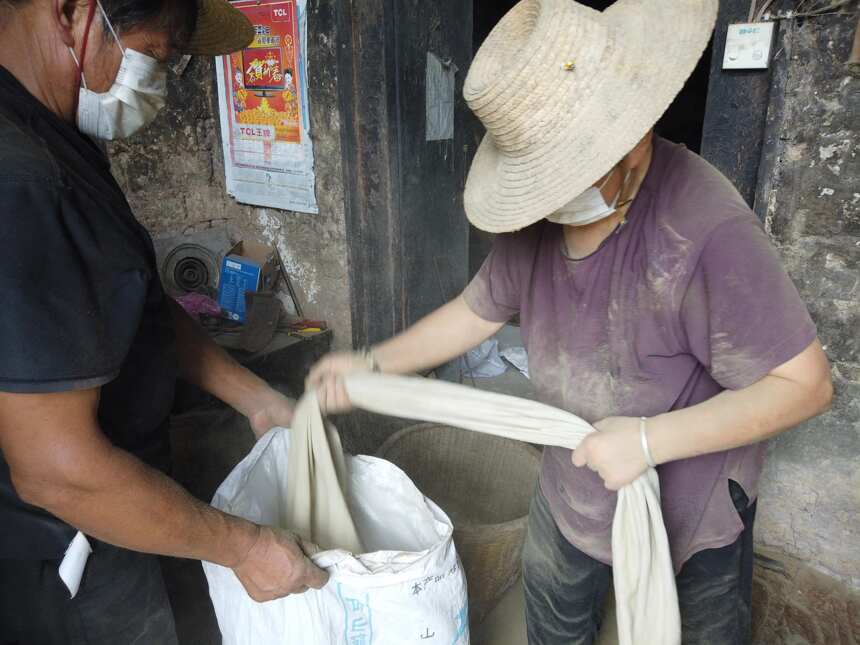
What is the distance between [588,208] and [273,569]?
0.90 meters

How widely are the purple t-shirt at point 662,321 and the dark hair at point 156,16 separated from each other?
0.83 meters

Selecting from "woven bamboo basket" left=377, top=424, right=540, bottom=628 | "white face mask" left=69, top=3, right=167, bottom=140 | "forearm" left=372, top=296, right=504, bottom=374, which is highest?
"white face mask" left=69, top=3, right=167, bottom=140

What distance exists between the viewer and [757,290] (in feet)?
3.36

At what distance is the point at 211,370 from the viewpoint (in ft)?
5.52

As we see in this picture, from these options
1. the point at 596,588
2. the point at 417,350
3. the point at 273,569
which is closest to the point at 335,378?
the point at 417,350

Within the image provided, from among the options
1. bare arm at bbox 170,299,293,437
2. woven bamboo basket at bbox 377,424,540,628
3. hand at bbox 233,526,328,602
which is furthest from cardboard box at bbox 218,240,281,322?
hand at bbox 233,526,328,602

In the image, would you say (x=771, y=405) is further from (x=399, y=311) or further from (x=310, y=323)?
(x=310, y=323)

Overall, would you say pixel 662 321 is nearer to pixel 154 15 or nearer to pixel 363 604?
pixel 363 604

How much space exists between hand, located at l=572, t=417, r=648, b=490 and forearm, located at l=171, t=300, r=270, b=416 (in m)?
0.93

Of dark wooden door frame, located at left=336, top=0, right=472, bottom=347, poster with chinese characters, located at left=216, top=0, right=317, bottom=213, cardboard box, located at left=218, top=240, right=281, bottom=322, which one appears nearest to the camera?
dark wooden door frame, located at left=336, top=0, right=472, bottom=347

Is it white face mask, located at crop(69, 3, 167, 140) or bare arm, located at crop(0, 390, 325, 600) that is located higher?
white face mask, located at crop(69, 3, 167, 140)

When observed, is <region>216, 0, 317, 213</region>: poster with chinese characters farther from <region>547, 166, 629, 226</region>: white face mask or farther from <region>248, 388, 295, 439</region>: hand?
<region>547, 166, 629, 226</region>: white face mask

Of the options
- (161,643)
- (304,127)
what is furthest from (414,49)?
(161,643)

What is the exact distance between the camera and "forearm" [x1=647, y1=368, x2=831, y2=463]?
105 centimetres
